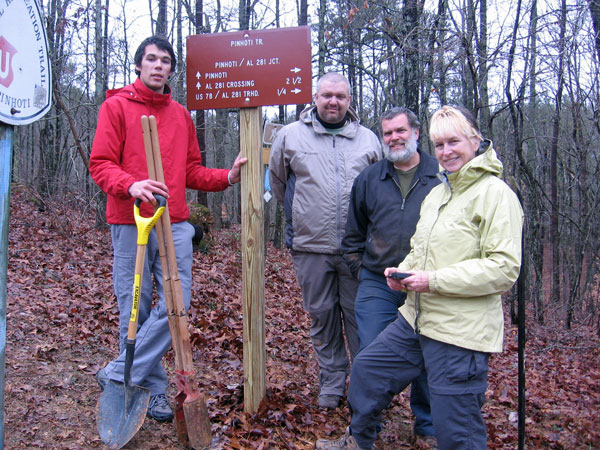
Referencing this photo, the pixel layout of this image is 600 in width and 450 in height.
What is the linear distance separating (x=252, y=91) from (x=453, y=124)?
1588mm

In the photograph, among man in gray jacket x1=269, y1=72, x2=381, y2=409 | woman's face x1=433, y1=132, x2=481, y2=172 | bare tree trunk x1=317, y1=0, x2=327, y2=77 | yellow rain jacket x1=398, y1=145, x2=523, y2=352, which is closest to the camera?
yellow rain jacket x1=398, y1=145, x2=523, y2=352

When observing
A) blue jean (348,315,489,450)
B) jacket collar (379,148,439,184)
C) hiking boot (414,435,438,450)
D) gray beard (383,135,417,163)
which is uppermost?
gray beard (383,135,417,163)

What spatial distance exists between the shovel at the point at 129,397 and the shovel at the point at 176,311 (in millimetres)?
169

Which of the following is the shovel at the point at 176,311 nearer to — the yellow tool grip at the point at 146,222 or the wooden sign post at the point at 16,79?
the yellow tool grip at the point at 146,222

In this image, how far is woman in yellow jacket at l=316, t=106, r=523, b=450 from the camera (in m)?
2.43

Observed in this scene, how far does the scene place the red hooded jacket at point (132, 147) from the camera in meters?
3.28

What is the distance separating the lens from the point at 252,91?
3672 mm

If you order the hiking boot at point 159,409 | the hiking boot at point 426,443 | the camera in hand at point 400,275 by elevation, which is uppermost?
the camera in hand at point 400,275

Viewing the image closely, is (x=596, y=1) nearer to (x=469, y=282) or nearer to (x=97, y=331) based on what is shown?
(x=469, y=282)

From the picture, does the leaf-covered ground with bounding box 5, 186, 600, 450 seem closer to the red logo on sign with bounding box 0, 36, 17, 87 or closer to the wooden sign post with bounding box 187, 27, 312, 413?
the wooden sign post with bounding box 187, 27, 312, 413

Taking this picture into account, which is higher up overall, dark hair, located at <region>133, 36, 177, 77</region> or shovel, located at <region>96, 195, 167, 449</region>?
dark hair, located at <region>133, 36, 177, 77</region>

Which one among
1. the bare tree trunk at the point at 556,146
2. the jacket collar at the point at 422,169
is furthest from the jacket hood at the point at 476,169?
the bare tree trunk at the point at 556,146

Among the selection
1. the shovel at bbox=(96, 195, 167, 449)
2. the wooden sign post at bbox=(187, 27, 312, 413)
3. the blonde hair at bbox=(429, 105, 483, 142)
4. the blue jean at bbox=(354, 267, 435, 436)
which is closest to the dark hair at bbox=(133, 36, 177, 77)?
the wooden sign post at bbox=(187, 27, 312, 413)

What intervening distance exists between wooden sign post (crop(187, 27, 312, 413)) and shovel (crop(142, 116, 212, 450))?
0.57 metres
